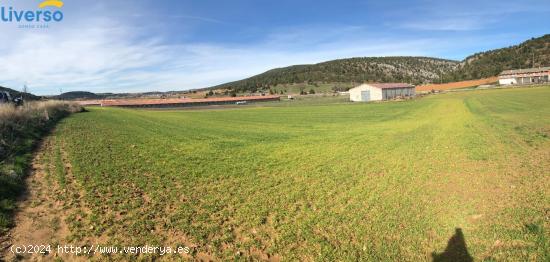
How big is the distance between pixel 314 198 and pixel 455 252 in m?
3.98

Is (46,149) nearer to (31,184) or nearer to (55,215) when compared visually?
(31,184)

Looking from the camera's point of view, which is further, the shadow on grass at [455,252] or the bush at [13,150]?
the bush at [13,150]

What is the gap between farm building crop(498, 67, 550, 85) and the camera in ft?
335

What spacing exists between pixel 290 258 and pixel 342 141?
44.7ft

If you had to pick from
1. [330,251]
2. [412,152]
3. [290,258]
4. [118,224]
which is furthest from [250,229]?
[412,152]

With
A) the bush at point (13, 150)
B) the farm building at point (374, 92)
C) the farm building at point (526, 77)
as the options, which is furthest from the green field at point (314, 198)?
the farm building at point (526, 77)

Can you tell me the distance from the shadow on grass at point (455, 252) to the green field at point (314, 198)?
0.43 ft

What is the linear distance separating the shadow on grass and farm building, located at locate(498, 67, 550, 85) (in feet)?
403

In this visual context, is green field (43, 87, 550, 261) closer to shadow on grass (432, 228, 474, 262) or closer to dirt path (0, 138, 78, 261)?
shadow on grass (432, 228, 474, 262)

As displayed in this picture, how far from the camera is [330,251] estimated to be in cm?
677

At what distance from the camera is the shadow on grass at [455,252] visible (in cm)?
645

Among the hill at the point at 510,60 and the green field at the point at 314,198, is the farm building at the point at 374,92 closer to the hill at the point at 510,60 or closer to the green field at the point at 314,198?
the green field at the point at 314,198

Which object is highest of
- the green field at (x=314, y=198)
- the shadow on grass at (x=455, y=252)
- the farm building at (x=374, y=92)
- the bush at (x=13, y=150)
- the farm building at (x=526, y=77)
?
the farm building at (x=526, y=77)

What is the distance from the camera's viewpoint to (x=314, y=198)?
31.8 ft
